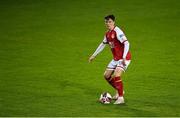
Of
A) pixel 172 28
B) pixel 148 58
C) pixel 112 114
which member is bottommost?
pixel 112 114

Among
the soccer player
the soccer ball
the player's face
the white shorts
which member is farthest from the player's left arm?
the soccer ball

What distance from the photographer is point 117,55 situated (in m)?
13.4

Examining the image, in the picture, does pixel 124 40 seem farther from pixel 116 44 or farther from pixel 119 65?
pixel 119 65

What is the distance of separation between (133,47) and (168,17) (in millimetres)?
4798

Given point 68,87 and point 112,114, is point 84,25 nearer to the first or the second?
point 68,87

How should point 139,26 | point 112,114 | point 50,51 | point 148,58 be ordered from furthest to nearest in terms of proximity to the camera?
1. point 139,26
2. point 50,51
3. point 148,58
4. point 112,114

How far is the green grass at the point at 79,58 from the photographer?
1301 cm

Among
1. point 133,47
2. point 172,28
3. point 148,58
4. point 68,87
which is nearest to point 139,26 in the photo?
Answer: point 172,28

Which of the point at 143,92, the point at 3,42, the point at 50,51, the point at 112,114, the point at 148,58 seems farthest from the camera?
the point at 3,42

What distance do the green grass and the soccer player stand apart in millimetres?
476

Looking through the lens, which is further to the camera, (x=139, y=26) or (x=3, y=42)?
(x=139, y=26)

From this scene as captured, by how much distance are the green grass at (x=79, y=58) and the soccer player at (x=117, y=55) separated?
476 millimetres

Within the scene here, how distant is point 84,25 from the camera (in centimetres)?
2317

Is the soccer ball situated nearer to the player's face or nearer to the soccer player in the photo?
the soccer player
